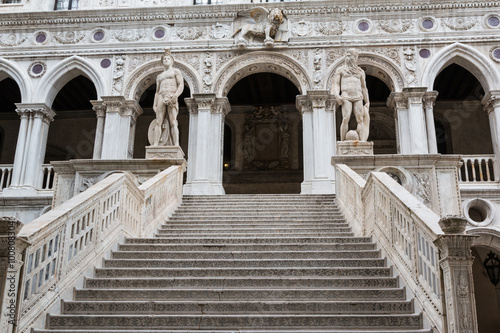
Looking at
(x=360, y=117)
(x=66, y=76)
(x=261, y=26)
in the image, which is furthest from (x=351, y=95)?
(x=66, y=76)

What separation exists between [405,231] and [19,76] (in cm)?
1459

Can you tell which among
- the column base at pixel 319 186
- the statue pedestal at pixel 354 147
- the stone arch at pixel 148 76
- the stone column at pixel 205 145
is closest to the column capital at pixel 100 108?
the stone arch at pixel 148 76

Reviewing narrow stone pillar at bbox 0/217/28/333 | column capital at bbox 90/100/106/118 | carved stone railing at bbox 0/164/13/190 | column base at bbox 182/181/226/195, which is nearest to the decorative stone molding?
column base at bbox 182/181/226/195

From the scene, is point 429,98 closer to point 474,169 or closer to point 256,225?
point 474,169

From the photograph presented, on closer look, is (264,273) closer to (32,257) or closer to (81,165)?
(32,257)

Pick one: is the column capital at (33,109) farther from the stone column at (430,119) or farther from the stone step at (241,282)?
the stone column at (430,119)

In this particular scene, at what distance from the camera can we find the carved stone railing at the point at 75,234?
5621 mm

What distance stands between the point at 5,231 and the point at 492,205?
13051 mm

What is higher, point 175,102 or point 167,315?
point 175,102

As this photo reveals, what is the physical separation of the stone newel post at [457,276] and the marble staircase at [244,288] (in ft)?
2.39

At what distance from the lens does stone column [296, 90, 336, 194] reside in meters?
15.1

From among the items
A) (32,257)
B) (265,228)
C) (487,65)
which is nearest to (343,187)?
(265,228)

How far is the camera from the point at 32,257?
567cm

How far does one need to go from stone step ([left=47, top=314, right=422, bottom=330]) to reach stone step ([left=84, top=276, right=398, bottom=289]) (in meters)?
0.85
